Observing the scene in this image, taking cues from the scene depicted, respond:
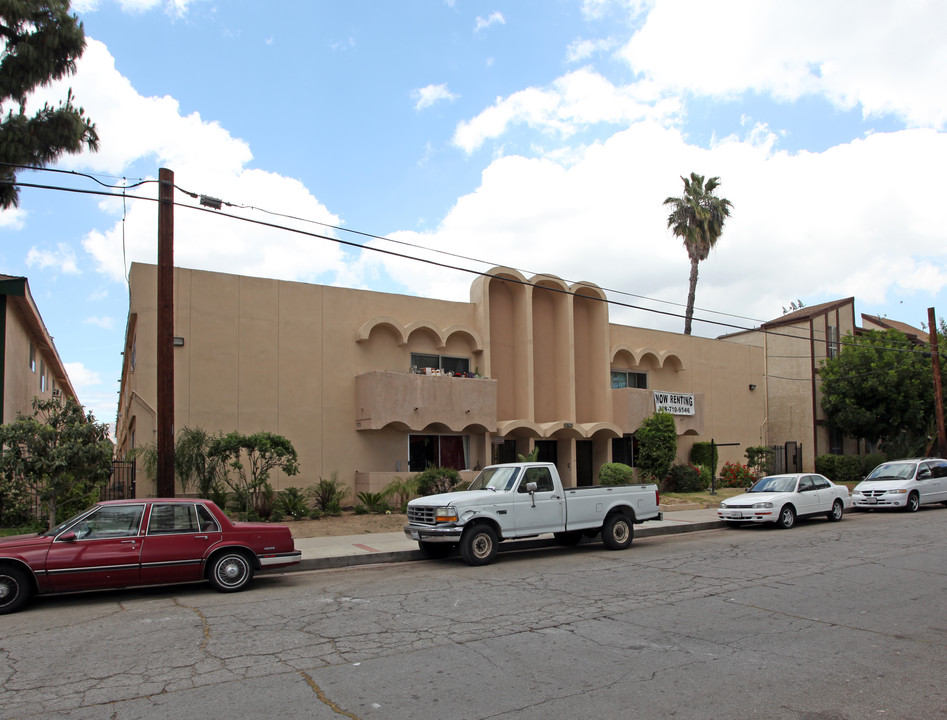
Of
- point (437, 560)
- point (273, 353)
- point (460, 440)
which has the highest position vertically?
point (273, 353)

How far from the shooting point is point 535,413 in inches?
1017

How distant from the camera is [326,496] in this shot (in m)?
20.0

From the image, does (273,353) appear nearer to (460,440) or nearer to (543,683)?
(460,440)

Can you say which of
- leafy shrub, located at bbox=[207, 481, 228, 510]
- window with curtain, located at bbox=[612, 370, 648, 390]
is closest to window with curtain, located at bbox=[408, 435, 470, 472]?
leafy shrub, located at bbox=[207, 481, 228, 510]

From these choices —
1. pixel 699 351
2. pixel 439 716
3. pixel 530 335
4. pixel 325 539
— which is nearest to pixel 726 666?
pixel 439 716

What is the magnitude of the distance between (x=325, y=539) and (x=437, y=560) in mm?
3307

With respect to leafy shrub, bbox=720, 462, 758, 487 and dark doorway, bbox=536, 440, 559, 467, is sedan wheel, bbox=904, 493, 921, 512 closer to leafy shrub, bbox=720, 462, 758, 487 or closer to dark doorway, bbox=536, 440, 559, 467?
leafy shrub, bbox=720, 462, 758, 487

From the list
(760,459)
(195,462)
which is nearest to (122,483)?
(195,462)

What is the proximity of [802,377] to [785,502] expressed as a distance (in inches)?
738

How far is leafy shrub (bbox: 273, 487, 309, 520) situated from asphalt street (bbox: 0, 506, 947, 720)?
6.58 meters

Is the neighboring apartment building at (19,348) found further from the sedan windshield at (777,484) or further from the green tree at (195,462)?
the sedan windshield at (777,484)

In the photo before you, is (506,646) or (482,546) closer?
(506,646)

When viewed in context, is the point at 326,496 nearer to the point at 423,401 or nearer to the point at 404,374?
the point at 423,401

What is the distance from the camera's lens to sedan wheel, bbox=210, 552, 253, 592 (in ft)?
34.3
